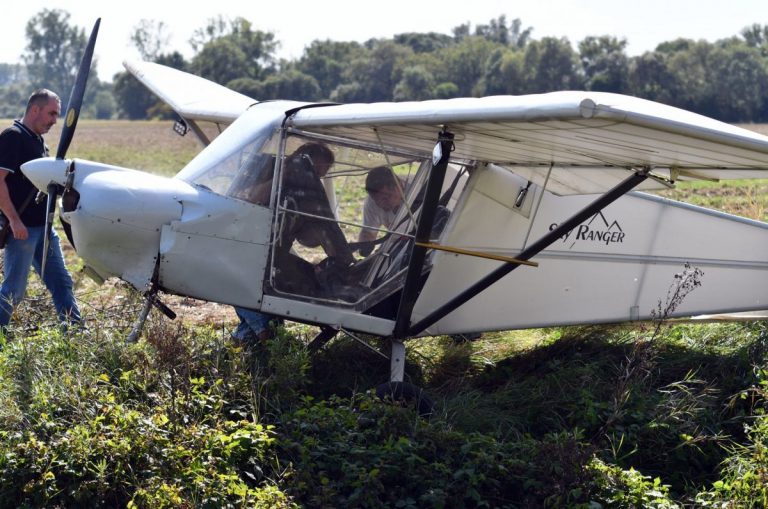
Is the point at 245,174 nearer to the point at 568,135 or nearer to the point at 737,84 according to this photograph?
the point at 568,135

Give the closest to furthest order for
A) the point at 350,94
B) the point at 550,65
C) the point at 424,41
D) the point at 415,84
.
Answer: the point at 550,65
the point at 415,84
the point at 350,94
the point at 424,41

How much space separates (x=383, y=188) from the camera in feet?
21.8

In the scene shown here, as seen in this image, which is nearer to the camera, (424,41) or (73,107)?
(73,107)

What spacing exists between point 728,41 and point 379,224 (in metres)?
71.0

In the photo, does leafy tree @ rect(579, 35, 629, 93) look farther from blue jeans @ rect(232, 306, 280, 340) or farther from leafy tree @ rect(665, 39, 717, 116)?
blue jeans @ rect(232, 306, 280, 340)

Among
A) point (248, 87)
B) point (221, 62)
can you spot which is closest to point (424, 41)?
point (221, 62)

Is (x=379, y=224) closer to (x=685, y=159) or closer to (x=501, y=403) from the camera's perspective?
(x=501, y=403)

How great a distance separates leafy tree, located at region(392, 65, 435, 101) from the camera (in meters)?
63.9

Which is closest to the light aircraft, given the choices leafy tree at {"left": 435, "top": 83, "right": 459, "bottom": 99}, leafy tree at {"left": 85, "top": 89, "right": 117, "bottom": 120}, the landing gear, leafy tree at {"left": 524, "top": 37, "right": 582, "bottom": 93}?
the landing gear

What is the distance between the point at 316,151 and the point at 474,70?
65.4m

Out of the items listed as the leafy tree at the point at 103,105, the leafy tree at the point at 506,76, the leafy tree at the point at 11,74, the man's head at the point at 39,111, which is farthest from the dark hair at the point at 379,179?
the leafy tree at the point at 11,74

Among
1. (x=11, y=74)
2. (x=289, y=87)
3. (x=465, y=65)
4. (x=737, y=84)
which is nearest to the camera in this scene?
(x=737, y=84)

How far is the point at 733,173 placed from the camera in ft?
20.6

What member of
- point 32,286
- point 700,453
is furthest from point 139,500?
point 32,286
